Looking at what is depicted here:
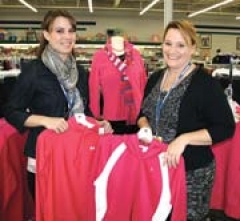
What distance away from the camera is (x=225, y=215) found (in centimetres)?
321

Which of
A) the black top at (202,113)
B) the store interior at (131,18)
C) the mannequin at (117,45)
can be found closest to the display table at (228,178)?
the black top at (202,113)

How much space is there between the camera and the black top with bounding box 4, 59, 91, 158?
2.14m

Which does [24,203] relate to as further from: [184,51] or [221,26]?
[221,26]

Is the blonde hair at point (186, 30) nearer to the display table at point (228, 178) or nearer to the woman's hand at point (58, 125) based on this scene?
the woman's hand at point (58, 125)

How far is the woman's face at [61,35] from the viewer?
7.14ft

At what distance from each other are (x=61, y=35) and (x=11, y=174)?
103 cm

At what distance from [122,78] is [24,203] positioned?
4.92 feet

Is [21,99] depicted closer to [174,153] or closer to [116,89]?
[174,153]

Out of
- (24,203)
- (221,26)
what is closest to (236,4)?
(221,26)

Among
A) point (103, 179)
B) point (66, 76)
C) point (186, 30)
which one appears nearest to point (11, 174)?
point (66, 76)

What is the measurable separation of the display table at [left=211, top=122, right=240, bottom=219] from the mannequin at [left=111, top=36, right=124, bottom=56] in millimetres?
1432

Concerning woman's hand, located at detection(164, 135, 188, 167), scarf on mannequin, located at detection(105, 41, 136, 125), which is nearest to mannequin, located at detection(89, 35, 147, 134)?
scarf on mannequin, located at detection(105, 41, 136, 125)

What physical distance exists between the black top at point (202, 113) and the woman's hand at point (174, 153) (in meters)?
0.18

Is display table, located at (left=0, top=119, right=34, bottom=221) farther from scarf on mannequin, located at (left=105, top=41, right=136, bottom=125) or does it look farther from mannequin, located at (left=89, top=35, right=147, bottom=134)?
scarf on mannequin, located at (left=105, top=41, right=136, bottom=125)
